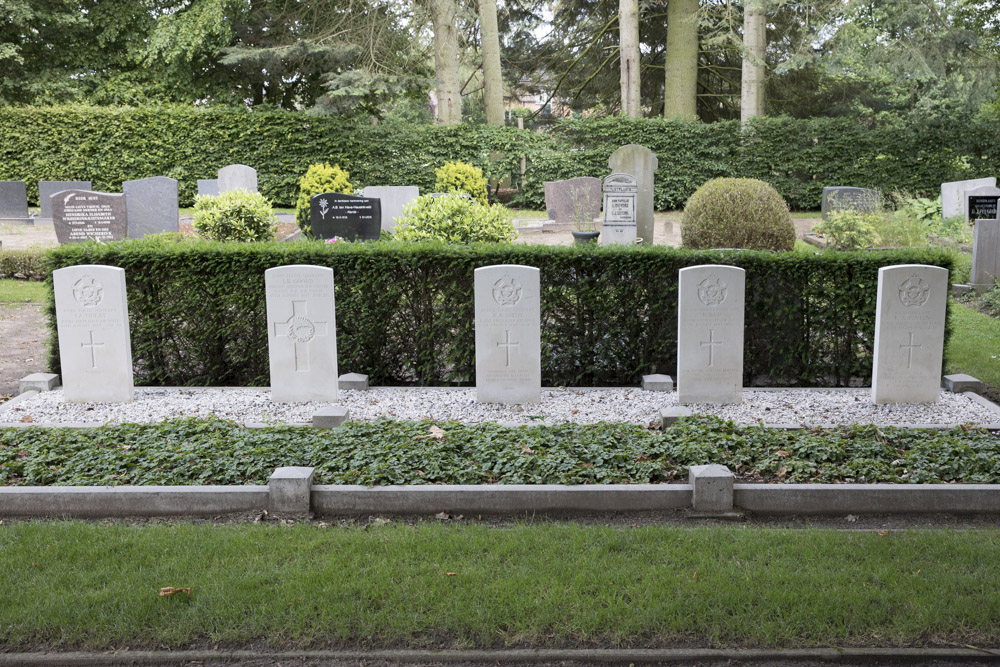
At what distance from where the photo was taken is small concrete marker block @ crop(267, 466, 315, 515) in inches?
212

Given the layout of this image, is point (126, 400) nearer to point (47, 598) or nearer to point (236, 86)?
point (47, 598)

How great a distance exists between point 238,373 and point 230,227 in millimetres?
6649

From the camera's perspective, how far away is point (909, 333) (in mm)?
7645

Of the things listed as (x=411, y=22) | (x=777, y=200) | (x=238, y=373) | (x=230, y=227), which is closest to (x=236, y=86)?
(x=411, y=22)

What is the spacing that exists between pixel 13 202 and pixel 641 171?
48.5 feet

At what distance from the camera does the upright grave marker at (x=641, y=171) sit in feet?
57.4

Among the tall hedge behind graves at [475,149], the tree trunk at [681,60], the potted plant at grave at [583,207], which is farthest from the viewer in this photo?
the tree trunk at [681,60]

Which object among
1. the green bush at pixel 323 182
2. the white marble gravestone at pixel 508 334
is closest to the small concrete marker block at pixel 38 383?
the white marble gravestone at pixel 508 334

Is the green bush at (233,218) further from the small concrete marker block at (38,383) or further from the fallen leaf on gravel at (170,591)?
the fallen leaf on gravel at (170,591)

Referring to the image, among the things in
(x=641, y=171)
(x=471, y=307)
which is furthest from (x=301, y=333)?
(x=641, y=171)

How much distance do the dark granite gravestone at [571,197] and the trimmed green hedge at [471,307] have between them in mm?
12158

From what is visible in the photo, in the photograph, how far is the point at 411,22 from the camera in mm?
25750

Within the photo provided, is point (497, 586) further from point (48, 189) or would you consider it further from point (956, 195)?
point (48, 189)

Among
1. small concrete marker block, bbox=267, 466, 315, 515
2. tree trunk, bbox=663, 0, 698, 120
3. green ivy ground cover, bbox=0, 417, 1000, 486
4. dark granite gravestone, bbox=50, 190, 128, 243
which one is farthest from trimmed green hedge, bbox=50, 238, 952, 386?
tree trunk, bbox=663, 0, 698, 120
